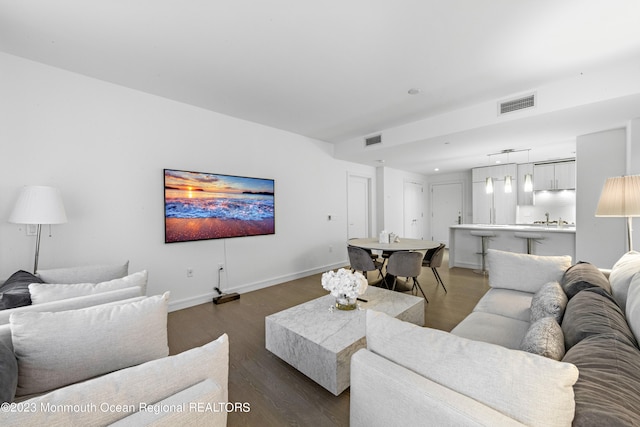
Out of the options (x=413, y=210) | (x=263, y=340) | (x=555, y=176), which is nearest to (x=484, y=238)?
(x=555, y=176)

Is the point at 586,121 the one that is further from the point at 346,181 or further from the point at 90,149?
the point at 90,149

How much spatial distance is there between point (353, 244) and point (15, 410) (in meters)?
4.00

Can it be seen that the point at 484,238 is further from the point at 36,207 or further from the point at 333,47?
the point at 36,207

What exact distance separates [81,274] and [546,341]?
3124mm

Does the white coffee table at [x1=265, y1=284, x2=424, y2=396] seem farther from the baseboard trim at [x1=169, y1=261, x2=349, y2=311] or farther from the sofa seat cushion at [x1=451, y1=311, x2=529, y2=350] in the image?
the baseboard trim at [x1=169, y1=261, x2=349, y2=311]

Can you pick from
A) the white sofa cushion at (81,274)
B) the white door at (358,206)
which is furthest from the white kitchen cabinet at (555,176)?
the white sofa cushion at (81,274)

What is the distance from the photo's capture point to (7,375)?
0.90m

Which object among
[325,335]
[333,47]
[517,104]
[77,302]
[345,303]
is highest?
[333,47]

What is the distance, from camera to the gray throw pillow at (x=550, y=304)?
1588 mm

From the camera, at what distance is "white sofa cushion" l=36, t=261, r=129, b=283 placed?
2.12 meters

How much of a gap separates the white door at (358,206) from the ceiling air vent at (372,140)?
126 cm

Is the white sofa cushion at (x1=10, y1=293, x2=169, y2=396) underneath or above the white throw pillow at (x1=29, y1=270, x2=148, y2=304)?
underneath

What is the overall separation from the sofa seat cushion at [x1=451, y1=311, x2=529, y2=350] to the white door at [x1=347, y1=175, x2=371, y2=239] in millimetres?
4103

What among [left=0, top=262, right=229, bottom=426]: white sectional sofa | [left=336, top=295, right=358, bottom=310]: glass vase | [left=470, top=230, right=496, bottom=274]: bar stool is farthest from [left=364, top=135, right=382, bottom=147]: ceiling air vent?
[left=0, top=262, right=229, bottom=426]: white sectional sofa
